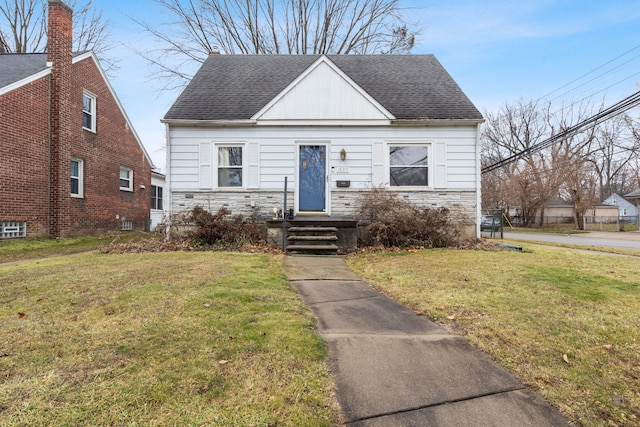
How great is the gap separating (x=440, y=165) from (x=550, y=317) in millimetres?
7286

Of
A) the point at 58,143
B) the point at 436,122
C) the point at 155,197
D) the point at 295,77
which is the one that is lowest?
the point at 155,197

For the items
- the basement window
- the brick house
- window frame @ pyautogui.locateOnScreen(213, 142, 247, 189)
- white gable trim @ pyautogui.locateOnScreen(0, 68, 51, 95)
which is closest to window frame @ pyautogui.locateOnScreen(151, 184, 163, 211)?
the brick house

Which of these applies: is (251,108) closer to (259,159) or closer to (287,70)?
(259,159)

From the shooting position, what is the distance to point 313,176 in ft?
33.1

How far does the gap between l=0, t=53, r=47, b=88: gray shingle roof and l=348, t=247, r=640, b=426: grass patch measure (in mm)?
12145

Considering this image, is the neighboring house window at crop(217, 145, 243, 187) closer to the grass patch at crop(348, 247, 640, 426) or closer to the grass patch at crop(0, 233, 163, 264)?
the grass patch at crop(0, 233, 163, 264)

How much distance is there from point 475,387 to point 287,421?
1236 mm

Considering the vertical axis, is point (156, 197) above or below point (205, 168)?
below

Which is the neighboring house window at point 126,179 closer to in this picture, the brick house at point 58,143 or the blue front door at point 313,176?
the brick house at point 58,143

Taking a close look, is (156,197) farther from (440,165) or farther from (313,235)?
(440,165)

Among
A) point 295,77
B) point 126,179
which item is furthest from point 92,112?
point 295,77

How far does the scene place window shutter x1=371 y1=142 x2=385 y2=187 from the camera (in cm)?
996

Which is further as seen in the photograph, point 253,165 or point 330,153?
point 330,153

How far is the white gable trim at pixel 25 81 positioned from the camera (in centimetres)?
956
